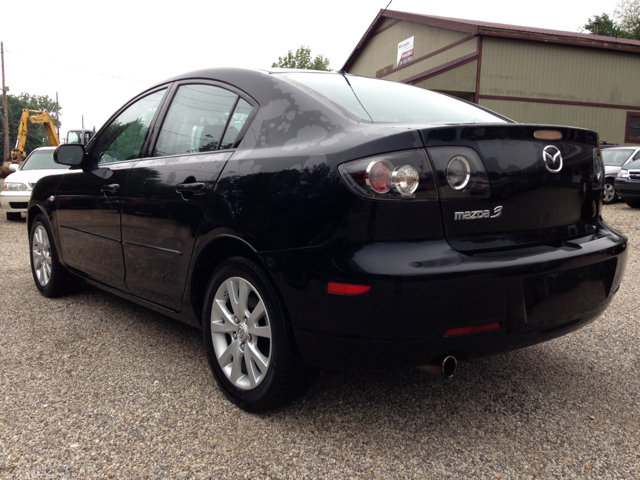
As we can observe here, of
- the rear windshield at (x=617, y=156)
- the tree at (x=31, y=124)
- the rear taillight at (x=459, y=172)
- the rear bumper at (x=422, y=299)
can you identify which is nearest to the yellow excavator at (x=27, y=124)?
the rear windshield at (x=617, y=156)

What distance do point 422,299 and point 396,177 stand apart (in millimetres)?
441

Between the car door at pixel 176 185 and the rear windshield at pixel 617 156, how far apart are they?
1342 centimetres

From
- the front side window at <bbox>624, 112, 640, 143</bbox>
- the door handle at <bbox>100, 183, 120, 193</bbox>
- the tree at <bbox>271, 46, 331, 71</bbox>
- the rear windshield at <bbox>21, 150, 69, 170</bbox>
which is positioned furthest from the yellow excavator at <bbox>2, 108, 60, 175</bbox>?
the tree at <bbox>271, 46, 331, 71</bbox>

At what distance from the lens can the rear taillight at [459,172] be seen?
6.74 feet

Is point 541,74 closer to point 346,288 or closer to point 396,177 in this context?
point 396,177

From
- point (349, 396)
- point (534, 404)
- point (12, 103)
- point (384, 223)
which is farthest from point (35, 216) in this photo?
point (12, 103)

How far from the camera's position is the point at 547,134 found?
2279 millimetres

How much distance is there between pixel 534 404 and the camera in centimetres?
262

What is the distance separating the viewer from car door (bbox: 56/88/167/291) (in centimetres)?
343

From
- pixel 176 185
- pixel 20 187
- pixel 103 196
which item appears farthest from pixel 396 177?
pixel 20 187

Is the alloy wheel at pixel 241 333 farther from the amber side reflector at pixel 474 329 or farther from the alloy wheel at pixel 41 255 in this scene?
the alloy wheel at pixel 41 255

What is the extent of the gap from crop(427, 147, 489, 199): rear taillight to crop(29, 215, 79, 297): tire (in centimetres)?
343

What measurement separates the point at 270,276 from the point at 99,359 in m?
1.49

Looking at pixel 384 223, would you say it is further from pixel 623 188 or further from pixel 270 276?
pixel 623 188
